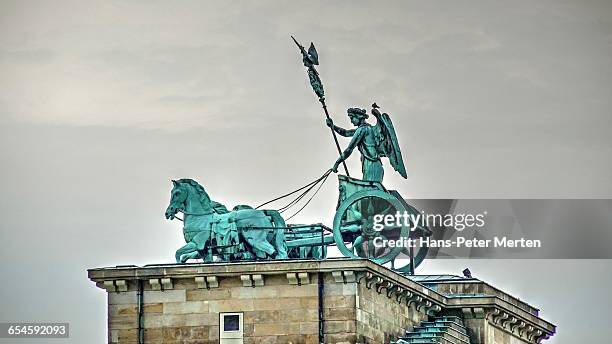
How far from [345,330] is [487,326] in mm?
11007

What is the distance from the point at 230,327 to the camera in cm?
11281

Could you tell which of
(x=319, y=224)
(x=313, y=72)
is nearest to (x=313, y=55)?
(x=313, y=72)

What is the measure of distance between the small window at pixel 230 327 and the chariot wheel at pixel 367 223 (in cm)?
541

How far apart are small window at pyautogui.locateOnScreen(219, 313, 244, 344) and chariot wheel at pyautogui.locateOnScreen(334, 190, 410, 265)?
17.8ft

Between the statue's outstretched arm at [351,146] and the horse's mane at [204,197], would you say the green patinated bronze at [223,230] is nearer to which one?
the horse's mane at [204,197]

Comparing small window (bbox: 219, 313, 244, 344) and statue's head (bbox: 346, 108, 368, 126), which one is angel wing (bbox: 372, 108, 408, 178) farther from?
small window (bbox: 219, 313, 244, 344)

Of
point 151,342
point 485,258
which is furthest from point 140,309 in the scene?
point 485,258

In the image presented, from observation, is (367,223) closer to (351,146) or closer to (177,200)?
(351,146)

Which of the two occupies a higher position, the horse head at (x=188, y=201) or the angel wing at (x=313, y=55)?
the angel wing at (x=313, y=55)

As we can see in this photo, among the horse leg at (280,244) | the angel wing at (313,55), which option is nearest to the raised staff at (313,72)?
the angel wing at (313,55)

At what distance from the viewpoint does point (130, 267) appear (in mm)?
113500

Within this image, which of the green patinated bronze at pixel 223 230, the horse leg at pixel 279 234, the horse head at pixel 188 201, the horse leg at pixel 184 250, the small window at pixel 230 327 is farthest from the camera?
the horse head at pixel 188 201

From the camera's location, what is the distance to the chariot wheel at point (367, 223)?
115875 millimetres

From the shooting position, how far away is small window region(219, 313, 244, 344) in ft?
370
